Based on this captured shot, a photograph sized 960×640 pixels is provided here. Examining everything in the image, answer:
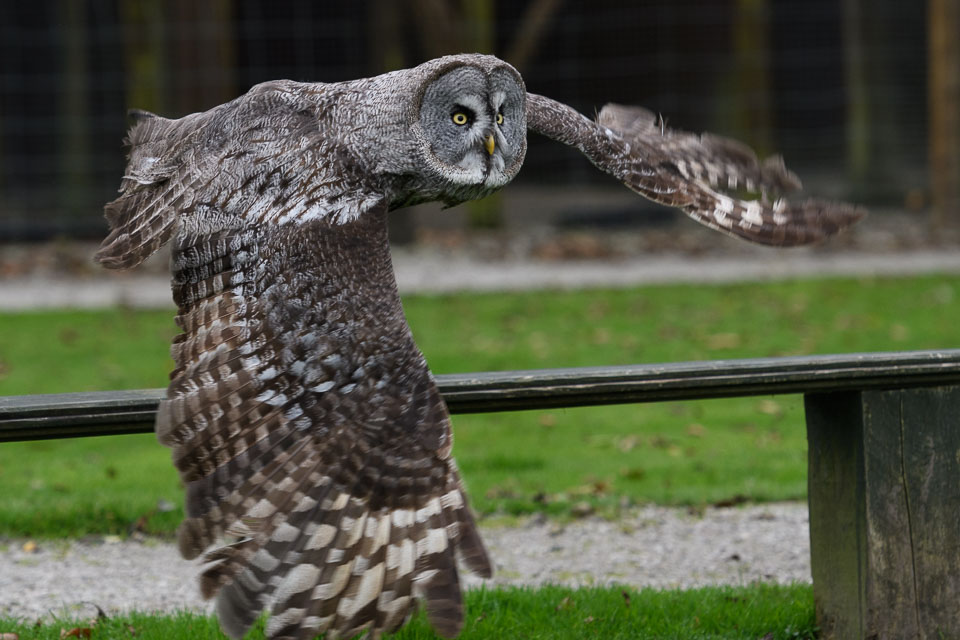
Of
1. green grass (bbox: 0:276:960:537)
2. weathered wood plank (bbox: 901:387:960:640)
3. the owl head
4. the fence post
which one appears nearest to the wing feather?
the owl head

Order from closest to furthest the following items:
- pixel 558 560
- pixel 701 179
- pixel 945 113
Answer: pixel 701 179 < pixel 558 560 < pixel 945 113

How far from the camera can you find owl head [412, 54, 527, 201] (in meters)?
3.11

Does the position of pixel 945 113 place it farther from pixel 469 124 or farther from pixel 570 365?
pixel 469 124

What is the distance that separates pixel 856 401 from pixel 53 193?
11.4 meters

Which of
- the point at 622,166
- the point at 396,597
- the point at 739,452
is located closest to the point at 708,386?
the point at 622,166

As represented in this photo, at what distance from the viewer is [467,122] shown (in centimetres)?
316

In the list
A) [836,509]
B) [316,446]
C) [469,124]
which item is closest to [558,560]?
[836,509]

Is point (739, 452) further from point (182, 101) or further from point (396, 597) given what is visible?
point (182, 101)

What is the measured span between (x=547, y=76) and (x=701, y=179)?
9.86 metres

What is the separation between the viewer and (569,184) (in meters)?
14.0

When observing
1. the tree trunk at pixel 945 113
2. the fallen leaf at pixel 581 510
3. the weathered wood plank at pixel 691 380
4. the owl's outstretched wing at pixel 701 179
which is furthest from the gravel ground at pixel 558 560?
the tree trunk at pixel 945 113

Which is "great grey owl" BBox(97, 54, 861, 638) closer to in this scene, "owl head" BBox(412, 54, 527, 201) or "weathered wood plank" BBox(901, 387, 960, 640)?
"owl head" BBox(412, 54, 527, 201)

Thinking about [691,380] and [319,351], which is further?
[691,380]

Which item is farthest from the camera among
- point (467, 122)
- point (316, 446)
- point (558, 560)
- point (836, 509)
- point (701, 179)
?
point (558, 560)
